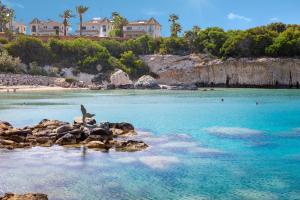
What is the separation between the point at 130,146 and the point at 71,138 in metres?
3.90

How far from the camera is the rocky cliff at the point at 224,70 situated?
9779cm

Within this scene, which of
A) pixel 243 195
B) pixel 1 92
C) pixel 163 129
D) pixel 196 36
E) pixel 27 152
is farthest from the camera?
pixel 196 36

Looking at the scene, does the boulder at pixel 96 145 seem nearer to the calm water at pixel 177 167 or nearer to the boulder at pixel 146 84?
the calm water at pixel 177 167

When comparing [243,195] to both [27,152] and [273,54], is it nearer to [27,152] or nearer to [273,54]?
[27,152]

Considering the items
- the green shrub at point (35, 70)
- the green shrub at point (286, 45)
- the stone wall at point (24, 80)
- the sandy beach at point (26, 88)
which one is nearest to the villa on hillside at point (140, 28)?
the green shrub at point (35, 70)

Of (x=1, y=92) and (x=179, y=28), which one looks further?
(x=179, y=28)

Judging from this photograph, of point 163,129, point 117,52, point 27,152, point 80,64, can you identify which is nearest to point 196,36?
point 117,52

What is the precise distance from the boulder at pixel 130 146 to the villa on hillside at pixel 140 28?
119006 millimetres

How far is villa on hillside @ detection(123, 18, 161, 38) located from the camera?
467 feet

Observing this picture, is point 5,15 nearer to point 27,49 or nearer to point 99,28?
point 27,49

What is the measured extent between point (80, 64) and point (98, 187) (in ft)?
286

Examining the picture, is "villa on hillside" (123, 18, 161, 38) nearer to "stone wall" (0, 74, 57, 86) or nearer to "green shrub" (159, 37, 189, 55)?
"green shrub" (159, 37, 189, 55)

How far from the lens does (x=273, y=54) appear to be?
9712 centimetres

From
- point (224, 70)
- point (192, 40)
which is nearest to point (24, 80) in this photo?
point (192, 40)
